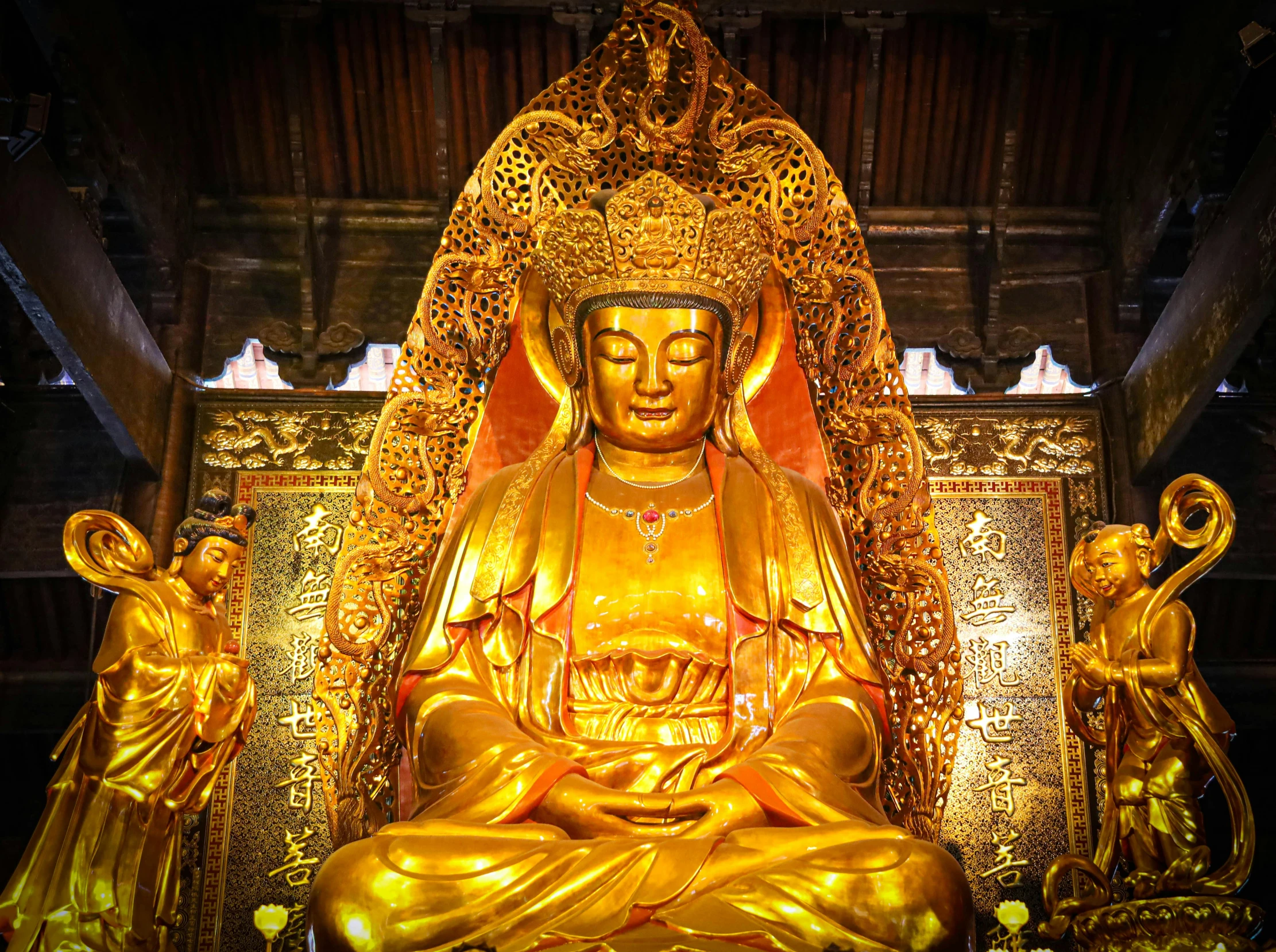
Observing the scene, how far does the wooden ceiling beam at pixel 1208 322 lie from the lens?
4.48m

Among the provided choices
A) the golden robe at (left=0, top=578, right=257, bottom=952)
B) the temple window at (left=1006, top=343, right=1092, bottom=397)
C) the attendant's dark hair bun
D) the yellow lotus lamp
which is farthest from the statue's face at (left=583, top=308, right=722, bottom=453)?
the temple window at (left=1006, top=343, right=1092, bottom=397)

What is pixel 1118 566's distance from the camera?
4086 mm

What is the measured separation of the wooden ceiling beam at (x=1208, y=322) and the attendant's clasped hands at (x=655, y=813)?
2309 millimetres

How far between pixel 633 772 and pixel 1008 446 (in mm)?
2560

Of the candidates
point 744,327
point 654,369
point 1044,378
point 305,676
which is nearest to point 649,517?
point 654,369

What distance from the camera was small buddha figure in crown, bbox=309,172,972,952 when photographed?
300 cm

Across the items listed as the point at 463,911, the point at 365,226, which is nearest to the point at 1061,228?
the point at 365,226

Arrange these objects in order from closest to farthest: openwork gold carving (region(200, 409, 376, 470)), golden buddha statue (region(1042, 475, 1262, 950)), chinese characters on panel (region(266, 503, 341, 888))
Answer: golden buddha statue (region(1042, 475, 1262, 950))
chinese characters on panel (region(266, 503, 341, 888))
openwork gold carving (region(200, 409, 376, 470))

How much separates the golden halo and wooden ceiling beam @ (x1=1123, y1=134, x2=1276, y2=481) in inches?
54.2

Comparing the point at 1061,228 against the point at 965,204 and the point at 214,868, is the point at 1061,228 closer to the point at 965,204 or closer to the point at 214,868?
the point at 965,204

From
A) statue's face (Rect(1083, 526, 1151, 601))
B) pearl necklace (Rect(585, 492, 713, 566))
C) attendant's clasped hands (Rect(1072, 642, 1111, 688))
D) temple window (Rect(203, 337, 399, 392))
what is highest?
temple window (Rect(203, 337, 399, 392))

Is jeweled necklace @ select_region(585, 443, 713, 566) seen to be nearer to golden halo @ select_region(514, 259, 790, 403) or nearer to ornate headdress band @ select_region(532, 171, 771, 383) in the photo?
golden halo @ select_region(514, 259, 790, 403)

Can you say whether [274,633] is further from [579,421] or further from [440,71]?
[440,71]

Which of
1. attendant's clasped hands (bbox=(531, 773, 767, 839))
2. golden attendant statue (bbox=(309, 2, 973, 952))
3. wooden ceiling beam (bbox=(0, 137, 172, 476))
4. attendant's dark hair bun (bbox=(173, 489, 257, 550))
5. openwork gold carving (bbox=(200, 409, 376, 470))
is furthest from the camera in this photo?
openwork gold carving (bbox=(200, 409, 376, 470))
